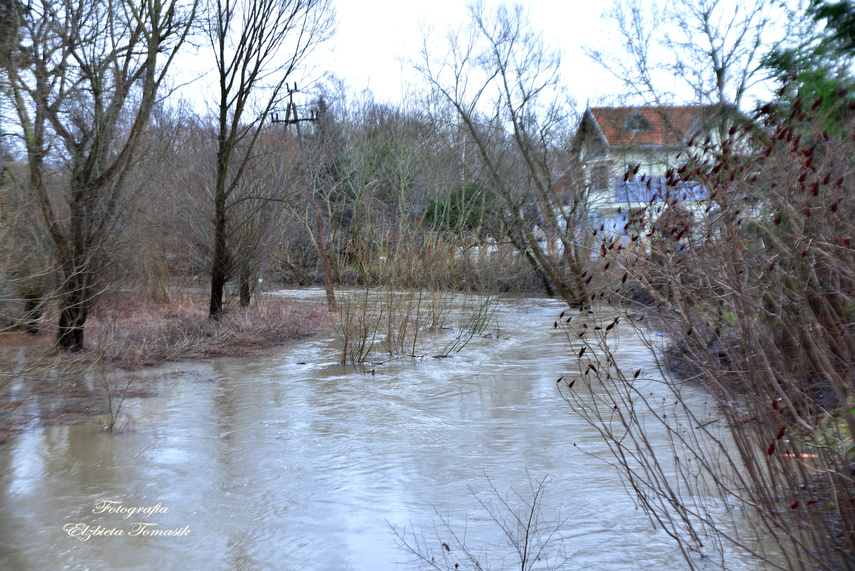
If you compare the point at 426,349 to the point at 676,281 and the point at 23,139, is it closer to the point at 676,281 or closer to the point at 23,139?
the point at 23,139

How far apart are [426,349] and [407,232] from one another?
3429 mm

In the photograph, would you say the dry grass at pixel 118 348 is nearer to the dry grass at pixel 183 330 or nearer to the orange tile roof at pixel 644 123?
the dry grass at pixel 183 330

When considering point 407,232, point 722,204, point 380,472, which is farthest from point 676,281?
point 407,232

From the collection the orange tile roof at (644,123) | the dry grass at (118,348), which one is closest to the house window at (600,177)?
the orange tile roof at (644,123)

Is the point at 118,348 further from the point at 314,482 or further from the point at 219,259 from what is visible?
the point at 314,482

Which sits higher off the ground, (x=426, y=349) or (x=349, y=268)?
(x=349, y=268)

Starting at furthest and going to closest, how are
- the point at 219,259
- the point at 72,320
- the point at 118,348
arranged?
the point at 219,259 → the point at 118,348 → the point at 72,320

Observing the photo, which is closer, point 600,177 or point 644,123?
point 644,123

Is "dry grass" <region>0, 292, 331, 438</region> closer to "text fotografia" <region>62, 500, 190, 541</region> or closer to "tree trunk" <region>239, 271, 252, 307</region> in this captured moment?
"tree trunk" <region>239, 271, 252, 307</region>

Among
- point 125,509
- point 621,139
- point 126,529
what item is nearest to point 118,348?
point 125,509

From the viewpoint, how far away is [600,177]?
22.8m

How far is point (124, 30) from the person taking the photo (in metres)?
13.1

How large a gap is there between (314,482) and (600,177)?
18.1 m

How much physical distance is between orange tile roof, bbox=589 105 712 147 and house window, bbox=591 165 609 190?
91 centimetres
